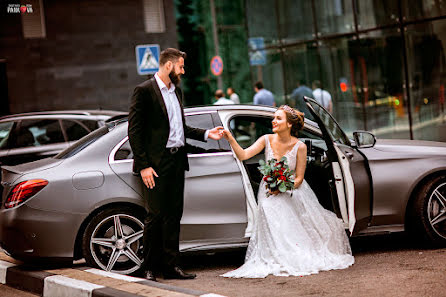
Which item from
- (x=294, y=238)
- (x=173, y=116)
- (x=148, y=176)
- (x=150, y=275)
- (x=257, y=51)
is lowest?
(x=150, y=275)

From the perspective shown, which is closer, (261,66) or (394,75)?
(394,75)

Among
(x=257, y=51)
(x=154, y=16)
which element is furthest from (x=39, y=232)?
(x=154, y=16)

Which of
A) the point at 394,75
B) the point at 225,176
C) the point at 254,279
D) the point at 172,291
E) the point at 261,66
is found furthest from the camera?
the point at 261,66

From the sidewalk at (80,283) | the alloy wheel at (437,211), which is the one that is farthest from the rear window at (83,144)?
the alloy wheel at (437,211)

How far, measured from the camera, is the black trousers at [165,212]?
5953 mm

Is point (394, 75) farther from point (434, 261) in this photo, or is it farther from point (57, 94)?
point (434, 261)

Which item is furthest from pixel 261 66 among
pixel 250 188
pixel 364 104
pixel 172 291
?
pixel 172 291

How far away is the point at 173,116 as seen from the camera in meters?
6.04

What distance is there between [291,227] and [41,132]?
615 centimetres

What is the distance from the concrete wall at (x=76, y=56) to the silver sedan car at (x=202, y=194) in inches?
628

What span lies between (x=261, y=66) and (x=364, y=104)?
14.8 ft

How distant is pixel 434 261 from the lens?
244 inches

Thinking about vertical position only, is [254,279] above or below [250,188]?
below

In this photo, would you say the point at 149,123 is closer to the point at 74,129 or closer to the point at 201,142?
the point at 201,142
